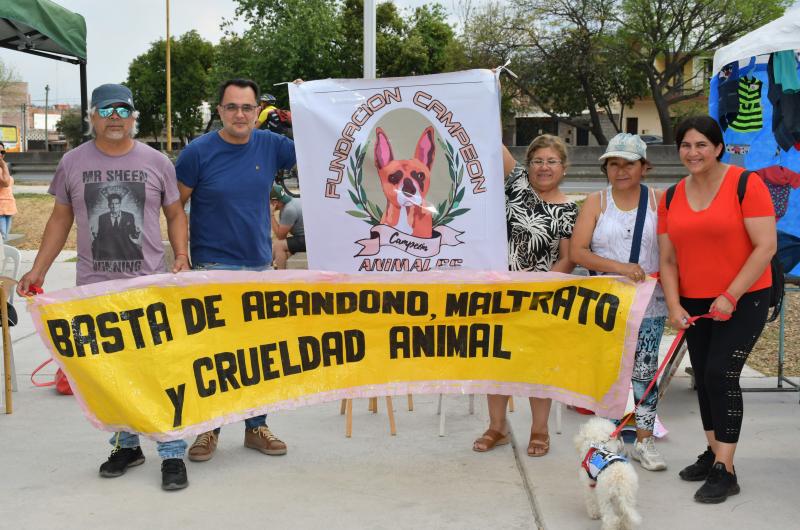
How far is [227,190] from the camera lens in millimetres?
4637

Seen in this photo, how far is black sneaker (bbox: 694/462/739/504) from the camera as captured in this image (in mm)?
4141

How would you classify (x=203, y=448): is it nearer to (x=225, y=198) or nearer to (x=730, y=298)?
(x=225, y=198)

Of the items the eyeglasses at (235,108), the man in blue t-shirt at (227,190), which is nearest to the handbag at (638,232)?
the man in blue t-shirt at (227,190)

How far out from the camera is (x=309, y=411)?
566 centimetres

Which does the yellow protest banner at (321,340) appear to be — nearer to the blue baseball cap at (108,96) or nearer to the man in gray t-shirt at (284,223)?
the blue baseball cap at (108,96)

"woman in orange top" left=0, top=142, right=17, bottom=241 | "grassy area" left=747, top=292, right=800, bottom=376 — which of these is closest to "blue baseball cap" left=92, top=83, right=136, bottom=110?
"grassy area" left=747, top=292, right=800, bottom=376

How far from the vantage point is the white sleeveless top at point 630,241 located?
4578 mm

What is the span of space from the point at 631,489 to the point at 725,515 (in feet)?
2.33

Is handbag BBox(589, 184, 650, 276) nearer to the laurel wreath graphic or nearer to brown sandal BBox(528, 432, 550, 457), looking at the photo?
the laurel wreath graphic

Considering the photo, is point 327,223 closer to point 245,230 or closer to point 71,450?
point 245,230

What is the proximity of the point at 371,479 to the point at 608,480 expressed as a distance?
4.33 ft

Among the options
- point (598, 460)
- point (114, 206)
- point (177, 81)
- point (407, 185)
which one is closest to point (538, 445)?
point (598, 460)

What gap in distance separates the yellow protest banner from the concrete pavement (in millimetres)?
378

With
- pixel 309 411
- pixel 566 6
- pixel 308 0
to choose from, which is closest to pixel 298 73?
pixel 308 0
